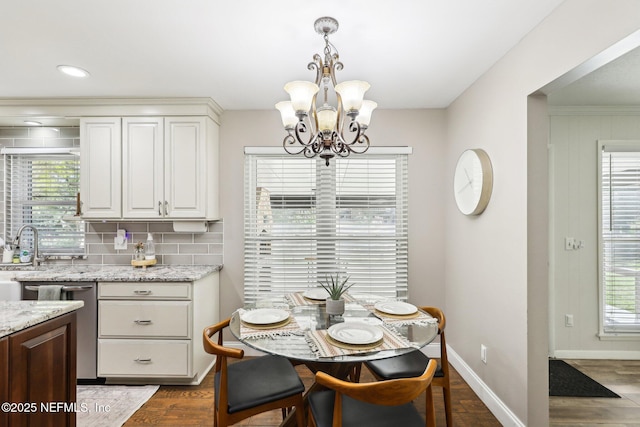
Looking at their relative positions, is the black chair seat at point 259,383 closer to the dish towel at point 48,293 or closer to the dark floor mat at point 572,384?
the dish towel at point 48,293

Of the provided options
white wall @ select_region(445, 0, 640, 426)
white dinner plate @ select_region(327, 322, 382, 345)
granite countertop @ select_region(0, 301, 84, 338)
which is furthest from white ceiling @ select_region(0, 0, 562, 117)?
white dinner plate @ select_region(327, 322, 382, 345)

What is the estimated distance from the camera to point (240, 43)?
2008 mm

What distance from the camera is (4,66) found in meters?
2.27

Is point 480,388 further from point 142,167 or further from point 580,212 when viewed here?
point 142,167

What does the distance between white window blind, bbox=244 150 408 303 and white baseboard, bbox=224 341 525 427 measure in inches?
25.4

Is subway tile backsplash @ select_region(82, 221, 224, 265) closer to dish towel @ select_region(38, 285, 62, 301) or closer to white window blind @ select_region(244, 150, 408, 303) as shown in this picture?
white window blind @ select_region(244, 150, 408, 303)

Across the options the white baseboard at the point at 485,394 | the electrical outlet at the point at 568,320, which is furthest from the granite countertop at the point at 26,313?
the electrical outlet at the point at 568,320

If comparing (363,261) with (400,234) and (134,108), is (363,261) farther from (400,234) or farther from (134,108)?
(134,108)

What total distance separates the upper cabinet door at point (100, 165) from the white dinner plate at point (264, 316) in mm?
1871

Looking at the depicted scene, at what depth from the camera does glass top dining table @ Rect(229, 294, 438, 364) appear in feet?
4.54

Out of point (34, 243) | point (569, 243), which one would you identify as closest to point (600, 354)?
point (569, 243)

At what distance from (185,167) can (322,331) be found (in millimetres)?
2021

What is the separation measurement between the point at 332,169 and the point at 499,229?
1.59 metres

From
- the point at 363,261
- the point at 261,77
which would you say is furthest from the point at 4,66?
the point at 363,261
